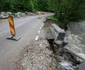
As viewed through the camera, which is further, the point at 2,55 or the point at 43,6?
the point at 43,6

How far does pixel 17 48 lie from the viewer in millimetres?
A: 8102

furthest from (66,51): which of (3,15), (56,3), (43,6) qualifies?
(43,6)

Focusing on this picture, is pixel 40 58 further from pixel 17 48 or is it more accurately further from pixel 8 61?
pixel 17 48

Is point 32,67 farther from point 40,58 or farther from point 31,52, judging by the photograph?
point 31,52

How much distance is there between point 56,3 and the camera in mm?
34250

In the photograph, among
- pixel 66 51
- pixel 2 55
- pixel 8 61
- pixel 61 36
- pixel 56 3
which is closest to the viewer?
pixel 8 61

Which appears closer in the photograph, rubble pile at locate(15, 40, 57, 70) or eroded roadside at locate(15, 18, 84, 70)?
rubble pile at locate(15, 40, 57, 70)

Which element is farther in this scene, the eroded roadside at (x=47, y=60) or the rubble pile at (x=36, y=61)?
the eroded roadside at (x=47, y=60)

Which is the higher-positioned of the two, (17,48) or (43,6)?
(17,48)

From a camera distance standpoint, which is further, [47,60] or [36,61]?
[47,60]

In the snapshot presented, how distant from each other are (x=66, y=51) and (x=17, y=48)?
8.65 ft

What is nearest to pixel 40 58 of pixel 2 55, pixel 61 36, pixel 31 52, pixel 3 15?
pixel 31 52

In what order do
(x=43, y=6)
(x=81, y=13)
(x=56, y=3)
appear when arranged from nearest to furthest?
(x=81, y=13) → (x=56, y=3) → (x=43, y=6)

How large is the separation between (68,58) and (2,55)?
10.8 feet
